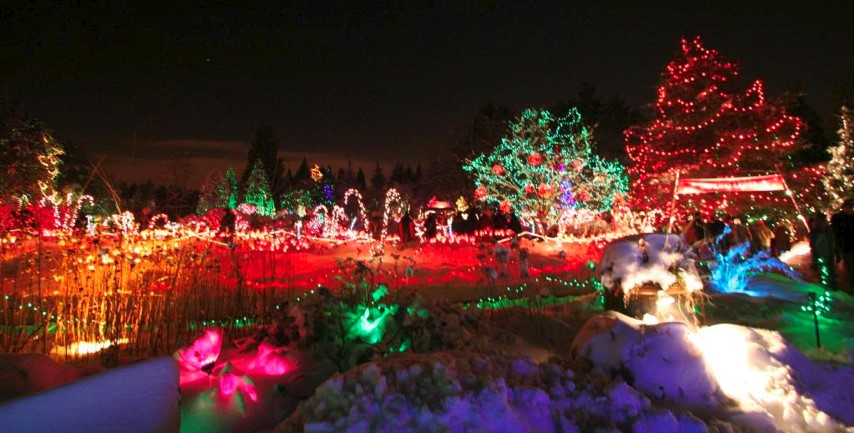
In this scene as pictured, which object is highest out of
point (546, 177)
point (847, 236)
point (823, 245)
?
point (546, 177)

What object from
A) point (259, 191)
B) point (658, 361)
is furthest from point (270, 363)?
point (259, 191)

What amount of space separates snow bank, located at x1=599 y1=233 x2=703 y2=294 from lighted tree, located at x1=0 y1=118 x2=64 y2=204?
784 inches

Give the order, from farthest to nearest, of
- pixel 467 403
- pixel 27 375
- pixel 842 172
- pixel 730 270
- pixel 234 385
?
pixel 842 172 → pixel 730 270 → pixel 234 385 → pixel 27 375 → pixel 467 403

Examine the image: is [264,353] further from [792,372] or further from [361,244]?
[361,244]

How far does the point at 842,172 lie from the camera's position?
17844 mm

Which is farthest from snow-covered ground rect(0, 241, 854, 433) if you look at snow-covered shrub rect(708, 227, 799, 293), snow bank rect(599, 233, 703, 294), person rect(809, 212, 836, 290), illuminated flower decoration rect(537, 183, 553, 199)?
illuminated flower decoration rect(537, 183, 553, 199)

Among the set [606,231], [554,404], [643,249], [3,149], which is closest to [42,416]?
[554,404]

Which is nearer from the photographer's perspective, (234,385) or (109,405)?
(109,405)

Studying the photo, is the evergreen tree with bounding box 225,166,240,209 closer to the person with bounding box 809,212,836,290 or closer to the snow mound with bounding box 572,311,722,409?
the person with bounding box 809,212,836,290

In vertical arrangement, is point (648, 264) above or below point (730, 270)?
above

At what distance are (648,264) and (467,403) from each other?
456 cm

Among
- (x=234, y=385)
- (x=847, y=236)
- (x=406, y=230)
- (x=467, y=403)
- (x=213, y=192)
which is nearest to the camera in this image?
(x=467, y=403)

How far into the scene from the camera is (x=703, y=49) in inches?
711

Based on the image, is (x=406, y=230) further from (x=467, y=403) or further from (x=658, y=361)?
(x=467, y=403)
